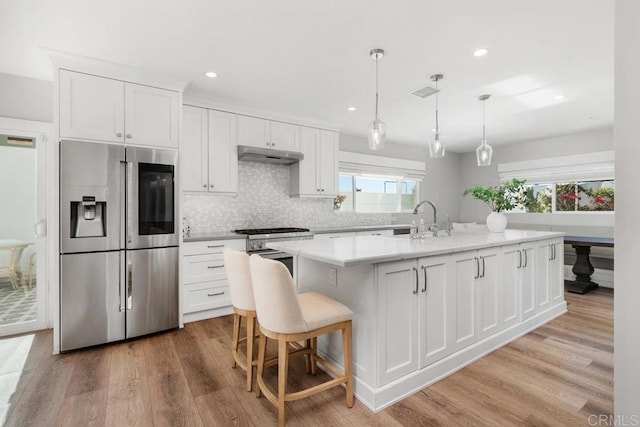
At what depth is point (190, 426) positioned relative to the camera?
5.63 ft

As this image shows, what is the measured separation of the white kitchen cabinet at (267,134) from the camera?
3955 millimetres

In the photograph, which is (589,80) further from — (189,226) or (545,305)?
(189,226)

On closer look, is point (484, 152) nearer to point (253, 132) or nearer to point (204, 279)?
point (253, 132)

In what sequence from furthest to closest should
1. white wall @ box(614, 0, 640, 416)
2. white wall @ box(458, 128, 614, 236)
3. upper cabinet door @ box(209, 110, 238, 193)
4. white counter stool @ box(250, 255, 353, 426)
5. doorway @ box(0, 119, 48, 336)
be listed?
white wall @ box(458, 128, 614, 236) → upper cabinet door @ box(209, 110, 238, 193) → doorway @ box(0, 119, 48, 336) → white counter stool @ box(250, 255, 353, 426) → white wall @ box(614, 0, 640, 416)

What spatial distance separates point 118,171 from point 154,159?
0.32 metres

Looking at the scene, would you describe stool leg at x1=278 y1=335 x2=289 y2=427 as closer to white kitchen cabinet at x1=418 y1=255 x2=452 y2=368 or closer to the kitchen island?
the kitchen island

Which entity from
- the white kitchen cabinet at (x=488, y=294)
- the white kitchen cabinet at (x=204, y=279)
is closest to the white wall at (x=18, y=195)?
the white kitchen cabinet at (x=204, y=279)

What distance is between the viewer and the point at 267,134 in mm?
4137

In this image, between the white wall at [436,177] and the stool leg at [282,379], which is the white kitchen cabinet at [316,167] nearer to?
the white wall at [436,177]

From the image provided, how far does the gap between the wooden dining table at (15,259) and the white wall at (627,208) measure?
4.44 metres

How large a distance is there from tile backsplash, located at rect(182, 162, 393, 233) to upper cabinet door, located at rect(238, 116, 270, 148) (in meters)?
0.36

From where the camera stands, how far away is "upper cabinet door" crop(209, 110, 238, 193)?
12.2ft

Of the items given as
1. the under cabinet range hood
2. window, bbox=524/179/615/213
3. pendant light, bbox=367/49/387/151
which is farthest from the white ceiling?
window, bbox=524/179/615/213

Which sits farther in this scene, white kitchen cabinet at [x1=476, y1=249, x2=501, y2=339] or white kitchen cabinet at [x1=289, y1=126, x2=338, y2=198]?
white kitchen cabinet at [x1=289, y1=126, x2=338, y2=198]
